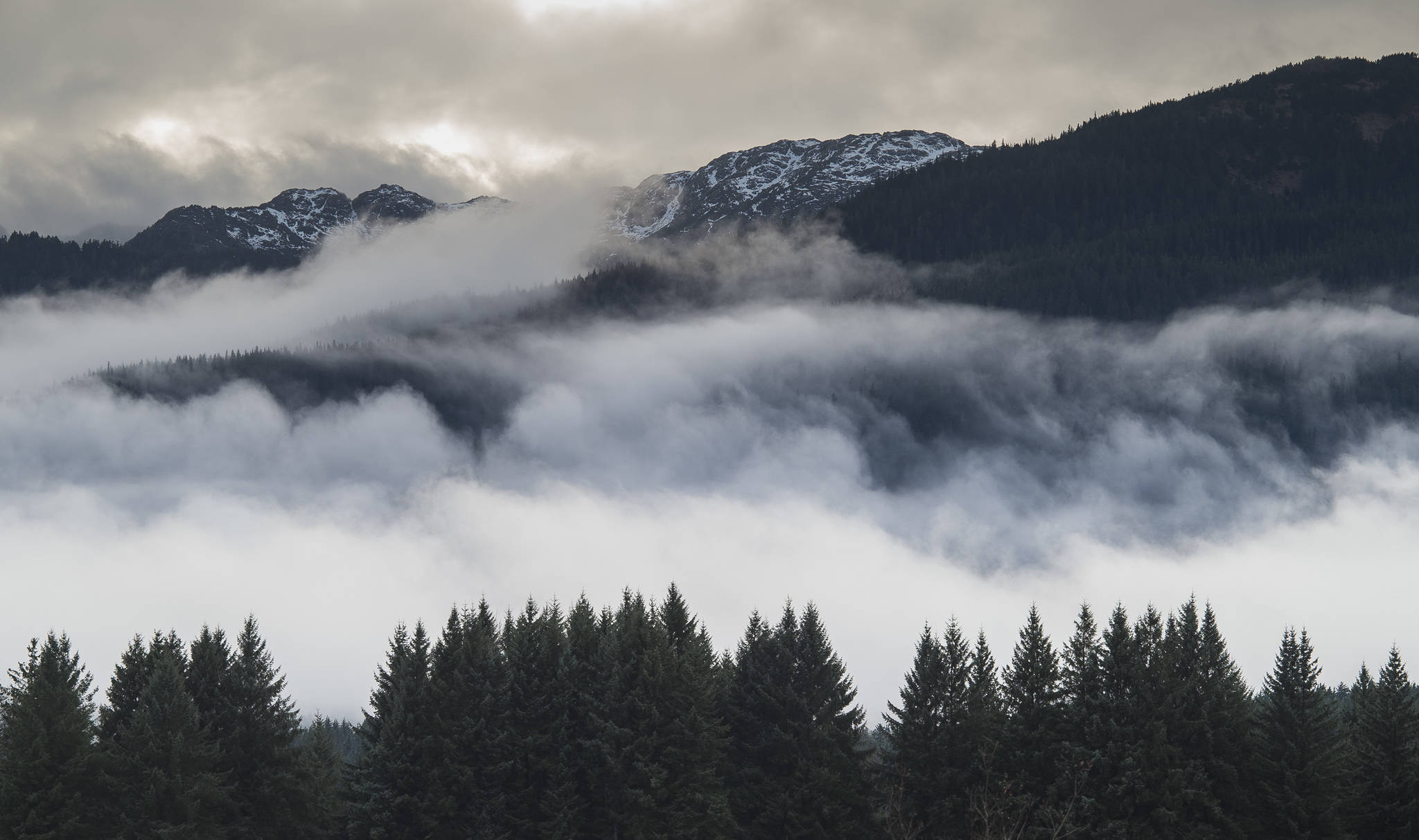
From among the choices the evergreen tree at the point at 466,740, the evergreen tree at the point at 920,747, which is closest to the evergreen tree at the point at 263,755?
the evergreen tree at the point at 466,740

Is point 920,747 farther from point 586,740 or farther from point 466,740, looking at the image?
point 466,740

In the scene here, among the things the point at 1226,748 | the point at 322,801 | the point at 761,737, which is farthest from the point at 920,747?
the point at 322,801

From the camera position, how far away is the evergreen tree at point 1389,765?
82.1 metres

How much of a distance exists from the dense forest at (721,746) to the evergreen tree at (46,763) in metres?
0.16

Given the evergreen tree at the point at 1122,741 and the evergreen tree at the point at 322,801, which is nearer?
the evergreen tree at the point at 1122,741

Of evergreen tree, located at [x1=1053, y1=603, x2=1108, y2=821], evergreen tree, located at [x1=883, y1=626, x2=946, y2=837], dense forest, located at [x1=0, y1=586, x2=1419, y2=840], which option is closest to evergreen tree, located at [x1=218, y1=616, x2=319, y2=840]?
dense forest, located at [x1=0, y1=586, x2=1419, y2=840]

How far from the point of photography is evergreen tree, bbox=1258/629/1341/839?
80375 mm

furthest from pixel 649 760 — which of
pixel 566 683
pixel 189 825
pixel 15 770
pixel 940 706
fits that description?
pixel 15 770

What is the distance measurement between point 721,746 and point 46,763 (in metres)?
40.0

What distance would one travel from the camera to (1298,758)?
81625 millimetres

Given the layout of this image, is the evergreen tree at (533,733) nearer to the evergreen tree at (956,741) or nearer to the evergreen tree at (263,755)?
the evergreen tree at (263,755)

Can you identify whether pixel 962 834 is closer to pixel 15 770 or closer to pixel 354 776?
pixel 354 776

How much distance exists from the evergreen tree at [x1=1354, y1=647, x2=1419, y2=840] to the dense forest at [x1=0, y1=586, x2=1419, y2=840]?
16 cm

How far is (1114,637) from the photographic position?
83.5 meters
